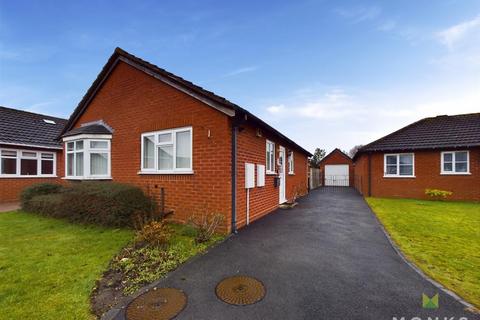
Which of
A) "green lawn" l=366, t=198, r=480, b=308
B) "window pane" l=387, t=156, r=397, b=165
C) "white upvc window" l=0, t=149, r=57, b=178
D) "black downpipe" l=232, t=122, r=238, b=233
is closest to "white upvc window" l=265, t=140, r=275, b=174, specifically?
"black downpipe" l=232, t=122, r=238, b=233

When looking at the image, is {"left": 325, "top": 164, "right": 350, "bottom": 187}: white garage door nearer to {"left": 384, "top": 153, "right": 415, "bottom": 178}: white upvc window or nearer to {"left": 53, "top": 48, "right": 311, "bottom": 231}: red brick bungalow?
{"left": 384, "top": 153, "right": 415, "bottom": 178}: white upvc window

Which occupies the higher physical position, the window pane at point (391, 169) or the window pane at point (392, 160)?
the window pane at point (392, 160)

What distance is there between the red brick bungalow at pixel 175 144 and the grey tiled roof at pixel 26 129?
4.52 metres

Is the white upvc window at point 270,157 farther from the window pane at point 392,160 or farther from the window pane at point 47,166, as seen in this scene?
the window pane at point 47,166

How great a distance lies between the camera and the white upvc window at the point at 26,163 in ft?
40.9

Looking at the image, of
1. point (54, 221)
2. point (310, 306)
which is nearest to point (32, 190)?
point (54, 221)

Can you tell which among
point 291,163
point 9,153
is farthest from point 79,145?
point 291,163

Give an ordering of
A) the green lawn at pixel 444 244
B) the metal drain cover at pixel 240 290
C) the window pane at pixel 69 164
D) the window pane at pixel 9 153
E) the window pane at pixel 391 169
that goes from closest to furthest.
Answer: the metal drain cover at pixel 240 290
the green lawn at pixel 444 244
the window pane at pixel 69 164
the window pane at pixel 9 153
the window pane at pixel 391 169

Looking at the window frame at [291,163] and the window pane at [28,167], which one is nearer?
the window pane at [28,167]

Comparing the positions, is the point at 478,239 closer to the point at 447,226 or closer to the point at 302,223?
the point at 447,226

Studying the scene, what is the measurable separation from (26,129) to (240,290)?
17649 mm

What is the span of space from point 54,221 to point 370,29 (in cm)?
1420

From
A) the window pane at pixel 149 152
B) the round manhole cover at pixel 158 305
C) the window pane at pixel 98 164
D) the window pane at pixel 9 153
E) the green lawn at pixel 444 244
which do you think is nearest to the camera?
the round manhole cover at pixel 158 305
